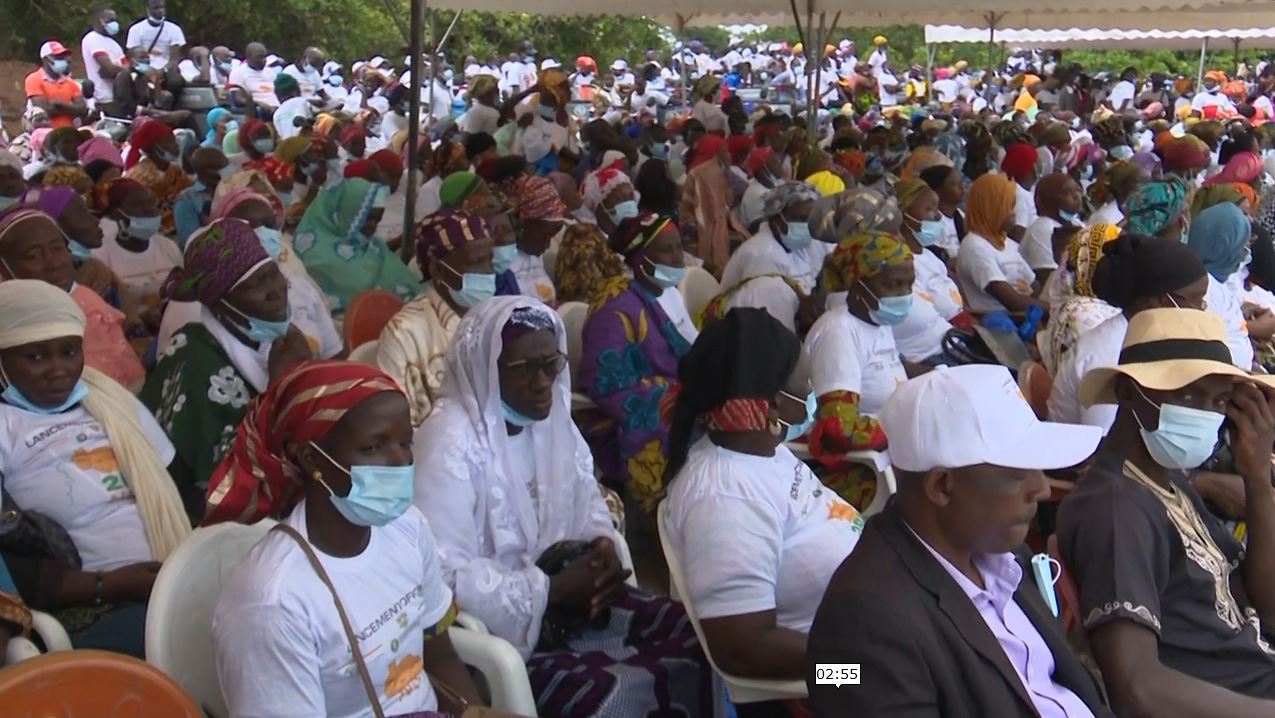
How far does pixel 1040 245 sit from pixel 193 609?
212 inches

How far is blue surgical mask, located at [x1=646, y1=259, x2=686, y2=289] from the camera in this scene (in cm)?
435

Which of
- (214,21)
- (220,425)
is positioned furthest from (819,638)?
(214,21)

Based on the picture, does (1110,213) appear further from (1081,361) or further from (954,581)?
(954,581)

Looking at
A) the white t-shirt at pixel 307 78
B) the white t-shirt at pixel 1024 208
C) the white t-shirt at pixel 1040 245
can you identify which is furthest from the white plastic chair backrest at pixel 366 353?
the white t-shirt at pixel 307 78

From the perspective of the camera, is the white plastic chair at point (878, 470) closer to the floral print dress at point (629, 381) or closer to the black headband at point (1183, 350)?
the floral print dress at point (629, 381)

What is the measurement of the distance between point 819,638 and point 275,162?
660 centimetres

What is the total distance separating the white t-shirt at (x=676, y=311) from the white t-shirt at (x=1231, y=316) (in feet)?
5.92

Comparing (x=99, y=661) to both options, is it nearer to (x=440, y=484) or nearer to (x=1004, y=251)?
(x=440, y=484)

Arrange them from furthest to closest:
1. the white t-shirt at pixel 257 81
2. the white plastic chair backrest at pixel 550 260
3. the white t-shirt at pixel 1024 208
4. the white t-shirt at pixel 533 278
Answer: the white t-shirt at pixel 257 81, the white t-shirt at pixel 1024 208, the white plastic chair backrest at pixel 550 260, the white t-shirt at pixel 533 278

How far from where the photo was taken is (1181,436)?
2381 mm

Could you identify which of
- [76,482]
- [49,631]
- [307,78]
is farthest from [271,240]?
[307,78]

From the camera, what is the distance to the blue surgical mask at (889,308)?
3828 millimetres

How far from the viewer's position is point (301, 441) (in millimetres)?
2006

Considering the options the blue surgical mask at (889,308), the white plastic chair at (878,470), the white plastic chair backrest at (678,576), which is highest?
the blue surgical mask at (889,308)
